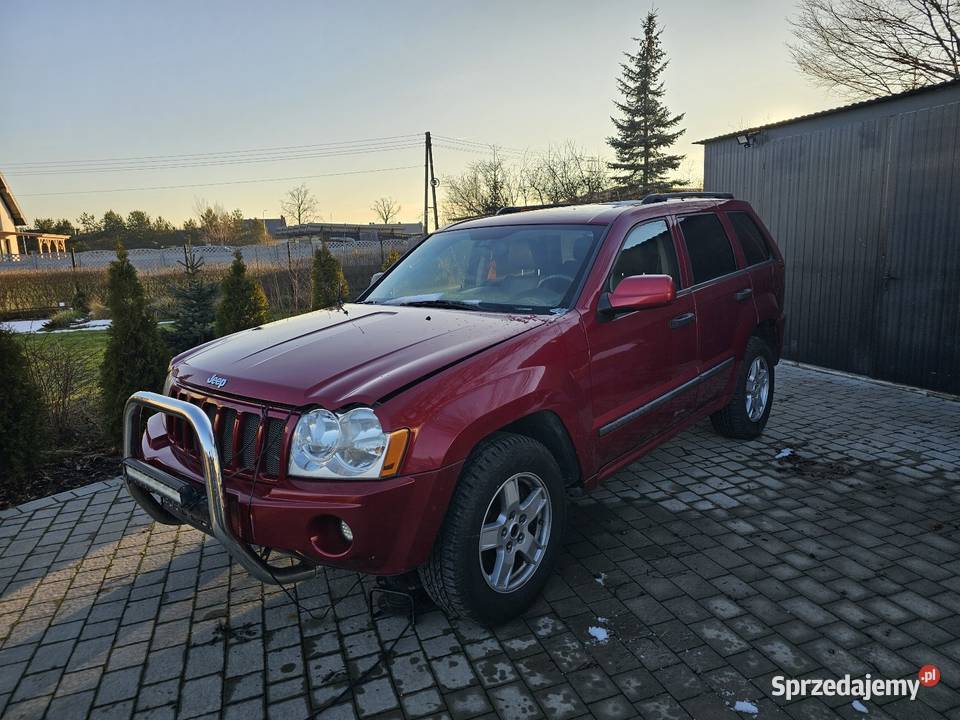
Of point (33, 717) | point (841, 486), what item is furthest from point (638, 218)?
point (33, 717)

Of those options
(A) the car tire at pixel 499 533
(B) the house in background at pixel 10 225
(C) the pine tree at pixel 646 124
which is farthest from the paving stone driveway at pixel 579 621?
(B) the house in background at pixel 10 225

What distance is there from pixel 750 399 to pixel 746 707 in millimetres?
3377

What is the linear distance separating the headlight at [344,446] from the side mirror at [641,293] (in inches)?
60.6

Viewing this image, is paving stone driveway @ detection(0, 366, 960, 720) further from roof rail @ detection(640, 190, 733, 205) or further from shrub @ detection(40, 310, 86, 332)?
shrub @ detection(40, 310, 86, 332)

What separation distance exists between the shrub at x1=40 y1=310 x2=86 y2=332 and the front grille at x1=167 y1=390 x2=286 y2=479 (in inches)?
622

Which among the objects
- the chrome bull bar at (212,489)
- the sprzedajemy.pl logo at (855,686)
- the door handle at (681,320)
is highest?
the door handle at (681,320)

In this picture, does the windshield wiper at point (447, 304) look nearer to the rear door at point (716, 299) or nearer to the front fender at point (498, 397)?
the front fender at point (498, 397)

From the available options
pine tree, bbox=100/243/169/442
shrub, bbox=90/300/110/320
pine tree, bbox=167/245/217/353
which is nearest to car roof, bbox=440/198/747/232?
pine tree, bbox=100/243/169/442

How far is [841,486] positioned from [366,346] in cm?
366

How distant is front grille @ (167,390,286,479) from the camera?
8.53ft

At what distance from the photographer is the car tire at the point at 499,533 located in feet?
8.84

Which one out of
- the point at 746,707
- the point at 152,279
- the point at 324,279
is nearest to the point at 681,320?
the point at 746,707

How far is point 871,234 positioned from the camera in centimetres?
757

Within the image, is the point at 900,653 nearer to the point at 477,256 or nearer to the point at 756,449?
the point at 756,449
